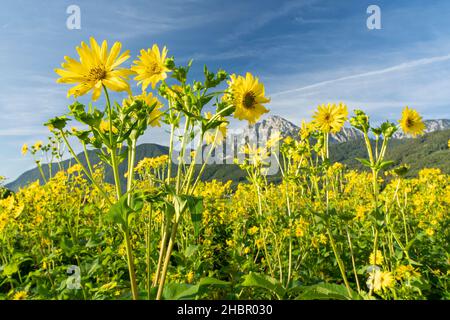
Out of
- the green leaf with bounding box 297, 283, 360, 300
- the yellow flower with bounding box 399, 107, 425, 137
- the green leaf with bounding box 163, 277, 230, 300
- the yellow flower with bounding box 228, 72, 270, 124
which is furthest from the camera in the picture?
the yellow flower with bounding box 399, 107, 425, 137

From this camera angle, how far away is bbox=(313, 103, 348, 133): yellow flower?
320 cm

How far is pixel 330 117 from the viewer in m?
3.35

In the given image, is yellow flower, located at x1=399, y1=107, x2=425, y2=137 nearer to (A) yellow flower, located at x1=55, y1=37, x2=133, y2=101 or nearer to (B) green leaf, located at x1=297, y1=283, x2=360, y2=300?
(B) green leaf, located at x1=297, y1=283, x2=360, y2=300

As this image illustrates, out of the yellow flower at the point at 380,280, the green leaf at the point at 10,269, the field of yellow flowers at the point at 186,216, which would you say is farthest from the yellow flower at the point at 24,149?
the yellow flower at the point at 380,280

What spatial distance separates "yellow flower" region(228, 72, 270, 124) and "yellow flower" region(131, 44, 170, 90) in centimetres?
40

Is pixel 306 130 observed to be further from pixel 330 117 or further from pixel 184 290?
pixel 184 290

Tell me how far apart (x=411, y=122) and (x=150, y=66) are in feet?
7.85

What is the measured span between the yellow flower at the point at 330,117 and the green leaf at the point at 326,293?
4.79ft

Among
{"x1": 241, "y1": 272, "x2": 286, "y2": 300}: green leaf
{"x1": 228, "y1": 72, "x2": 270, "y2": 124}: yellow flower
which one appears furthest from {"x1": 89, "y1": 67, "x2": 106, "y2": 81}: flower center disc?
{"x1": 241, "y1": 272, "x2": 286, "y2": 300}: green leaf

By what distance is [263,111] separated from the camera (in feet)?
6.52

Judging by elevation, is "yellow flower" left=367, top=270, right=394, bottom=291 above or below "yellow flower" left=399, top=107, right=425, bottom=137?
below

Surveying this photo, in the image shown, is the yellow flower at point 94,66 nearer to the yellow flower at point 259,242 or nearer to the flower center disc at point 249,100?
the flower center disc at point 249,100
